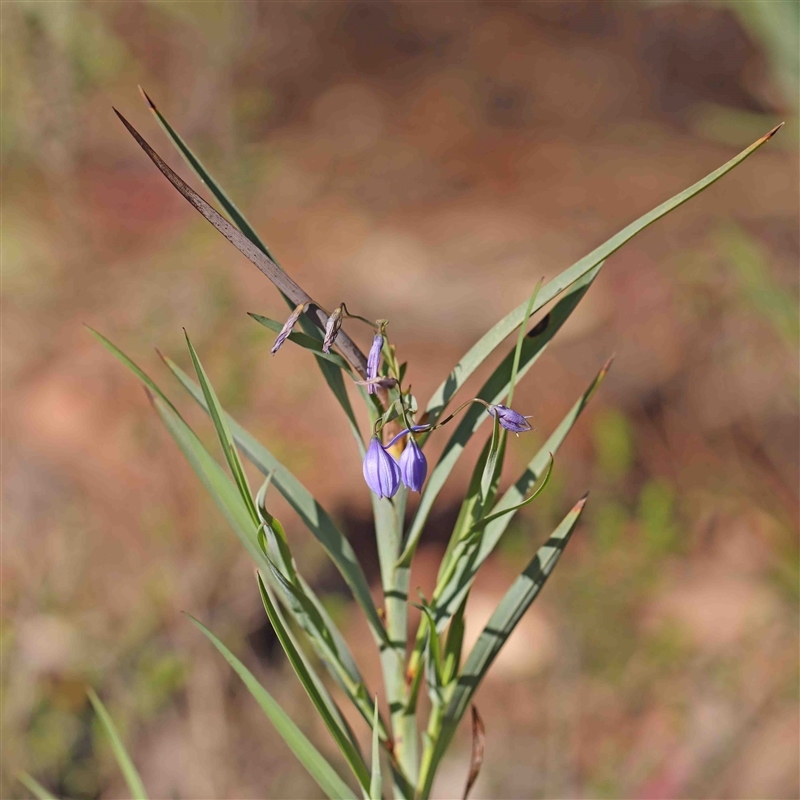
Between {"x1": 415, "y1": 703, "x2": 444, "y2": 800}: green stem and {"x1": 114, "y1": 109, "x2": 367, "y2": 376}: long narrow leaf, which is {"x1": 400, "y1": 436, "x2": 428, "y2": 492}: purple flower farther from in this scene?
{"x1": 415, "y1": 703, "x2": 444, "y2": 800}: green stem

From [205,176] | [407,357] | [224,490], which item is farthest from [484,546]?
[407,357]

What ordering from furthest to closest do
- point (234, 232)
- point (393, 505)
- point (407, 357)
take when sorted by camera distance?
point (407, 357)
point (393, 505)
point (234, 232)

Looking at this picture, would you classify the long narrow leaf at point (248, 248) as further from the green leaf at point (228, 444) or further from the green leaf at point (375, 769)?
the green leaf at point (375, 769)

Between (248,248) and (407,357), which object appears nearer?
(248,248)

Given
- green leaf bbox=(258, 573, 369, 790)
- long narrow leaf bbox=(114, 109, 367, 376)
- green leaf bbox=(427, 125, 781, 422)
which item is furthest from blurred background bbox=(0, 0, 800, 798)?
green leaf bbox=(258, 573, 369, 790)

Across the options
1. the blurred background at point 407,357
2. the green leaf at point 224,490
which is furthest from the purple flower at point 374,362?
the blurred background at point 407,357

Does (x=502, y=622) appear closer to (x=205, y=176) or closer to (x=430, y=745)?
(x=430, y=745)
